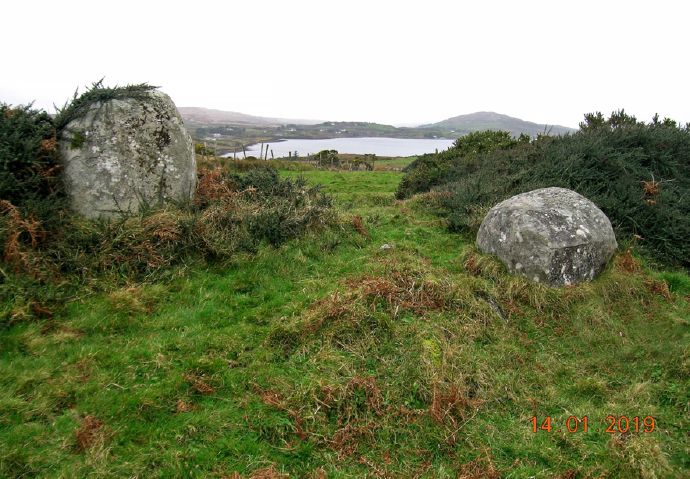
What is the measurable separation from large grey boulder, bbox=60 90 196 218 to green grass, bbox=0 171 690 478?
2414mm

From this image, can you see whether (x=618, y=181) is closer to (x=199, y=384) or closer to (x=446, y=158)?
(x=446, y=158)

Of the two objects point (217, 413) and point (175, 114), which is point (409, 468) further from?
point (175, 114)

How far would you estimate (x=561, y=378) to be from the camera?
560cm

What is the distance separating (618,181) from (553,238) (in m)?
4.51

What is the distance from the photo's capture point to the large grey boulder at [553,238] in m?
7.51

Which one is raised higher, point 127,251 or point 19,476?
point 127,251

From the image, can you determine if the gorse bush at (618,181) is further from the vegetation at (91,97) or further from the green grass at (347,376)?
the vegetation at (91,97)

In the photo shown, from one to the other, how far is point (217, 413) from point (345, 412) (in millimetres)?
1428

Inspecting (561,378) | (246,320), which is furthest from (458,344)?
(246,320)

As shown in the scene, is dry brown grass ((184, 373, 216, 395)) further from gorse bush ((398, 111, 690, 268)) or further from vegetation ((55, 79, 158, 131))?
gorse bush ((398, 111, 690, 268))

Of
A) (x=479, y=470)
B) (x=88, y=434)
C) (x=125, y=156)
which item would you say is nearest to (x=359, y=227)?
(x=125, y=156)
